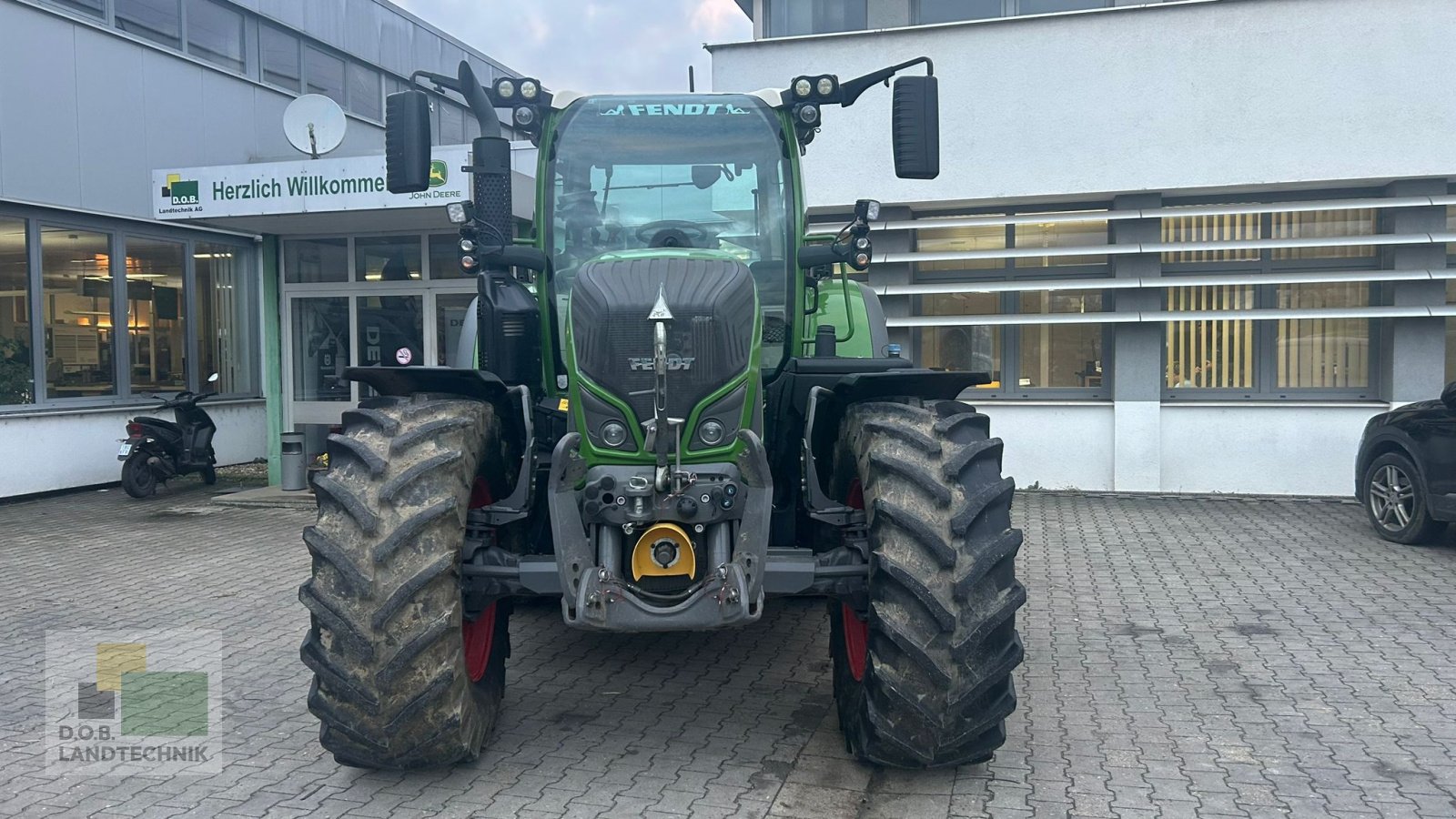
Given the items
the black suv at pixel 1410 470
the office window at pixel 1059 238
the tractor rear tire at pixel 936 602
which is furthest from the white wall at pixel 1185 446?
the tractor rear tire at pixel 936 602

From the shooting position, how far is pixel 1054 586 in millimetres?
8039

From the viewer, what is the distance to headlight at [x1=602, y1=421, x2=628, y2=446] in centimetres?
438

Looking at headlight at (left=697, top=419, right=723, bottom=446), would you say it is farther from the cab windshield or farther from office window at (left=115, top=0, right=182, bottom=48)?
office window at (left=115, top=0, right=182, bottom=48)

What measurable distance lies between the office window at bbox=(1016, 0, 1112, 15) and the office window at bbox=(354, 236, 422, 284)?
717cm

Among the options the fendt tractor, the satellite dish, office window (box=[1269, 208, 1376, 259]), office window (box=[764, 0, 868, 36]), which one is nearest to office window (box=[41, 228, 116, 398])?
the satellite dish

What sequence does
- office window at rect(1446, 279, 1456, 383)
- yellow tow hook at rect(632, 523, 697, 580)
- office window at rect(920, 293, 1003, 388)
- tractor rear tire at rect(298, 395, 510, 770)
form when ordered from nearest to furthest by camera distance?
tractor rear tire at rect(298, 395, 510, 770)
yellow tow hook at rect(632, 523, 697, 580)
office window at rect(1446, 279, 1456, 383)
office window at rect(920, 293, 1003, 388)

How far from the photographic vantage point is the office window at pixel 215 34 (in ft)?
49.5

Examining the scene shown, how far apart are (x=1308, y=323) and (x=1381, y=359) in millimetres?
769

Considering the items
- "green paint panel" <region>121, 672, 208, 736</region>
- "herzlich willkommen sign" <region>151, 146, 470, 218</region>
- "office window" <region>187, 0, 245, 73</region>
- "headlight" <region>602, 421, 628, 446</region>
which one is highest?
"office window" <region>187, 0, 245, 73</region>

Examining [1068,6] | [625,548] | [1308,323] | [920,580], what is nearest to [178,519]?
[625,548]

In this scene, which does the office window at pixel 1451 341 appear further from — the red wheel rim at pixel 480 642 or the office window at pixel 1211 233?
the red wheel rim at pixel 480 642

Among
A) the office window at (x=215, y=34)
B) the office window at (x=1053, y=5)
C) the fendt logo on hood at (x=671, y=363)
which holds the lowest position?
the fendt logo on hood at (x=671, y=363)

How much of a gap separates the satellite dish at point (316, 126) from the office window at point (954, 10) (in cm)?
633

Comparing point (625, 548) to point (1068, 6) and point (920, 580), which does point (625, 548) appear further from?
point (1068, 6)
